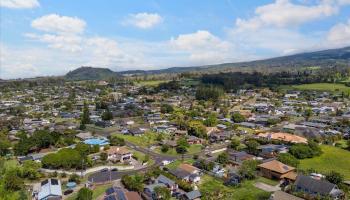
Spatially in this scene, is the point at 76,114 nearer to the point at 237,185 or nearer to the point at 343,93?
the point at 237,185

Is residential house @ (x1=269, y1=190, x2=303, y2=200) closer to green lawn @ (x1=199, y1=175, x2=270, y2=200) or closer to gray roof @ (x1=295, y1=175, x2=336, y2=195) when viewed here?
green lawn @ (x1=199, y1=175, x2=270, y2=200)

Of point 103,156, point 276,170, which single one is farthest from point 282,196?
point 103,156

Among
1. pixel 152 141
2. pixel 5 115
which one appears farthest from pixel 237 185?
pixel 5 115

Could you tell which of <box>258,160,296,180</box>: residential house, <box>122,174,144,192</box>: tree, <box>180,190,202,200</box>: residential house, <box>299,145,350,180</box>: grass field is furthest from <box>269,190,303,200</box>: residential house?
<box>122,174,144,192</box>: tree

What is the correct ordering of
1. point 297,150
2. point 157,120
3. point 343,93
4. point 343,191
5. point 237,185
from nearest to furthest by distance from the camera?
point 343,191 → point 237,185 → point 297,150 → point 157,120 → point 343,93

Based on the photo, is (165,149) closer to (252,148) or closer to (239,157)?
(239,157)

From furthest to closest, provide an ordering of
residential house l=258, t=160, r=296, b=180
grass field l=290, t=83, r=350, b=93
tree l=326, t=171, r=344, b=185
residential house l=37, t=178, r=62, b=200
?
grass field l=290, t=83, r=350, b=93
residential house l=258, t=160, r=296, b=180
tree l=326, t=171, r=344, b=185
residential house l=37, t=178, r=62, b=200

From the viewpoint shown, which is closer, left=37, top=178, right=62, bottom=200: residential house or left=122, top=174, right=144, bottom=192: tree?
left=37, top=178, right=62, bottom=200: residential house
